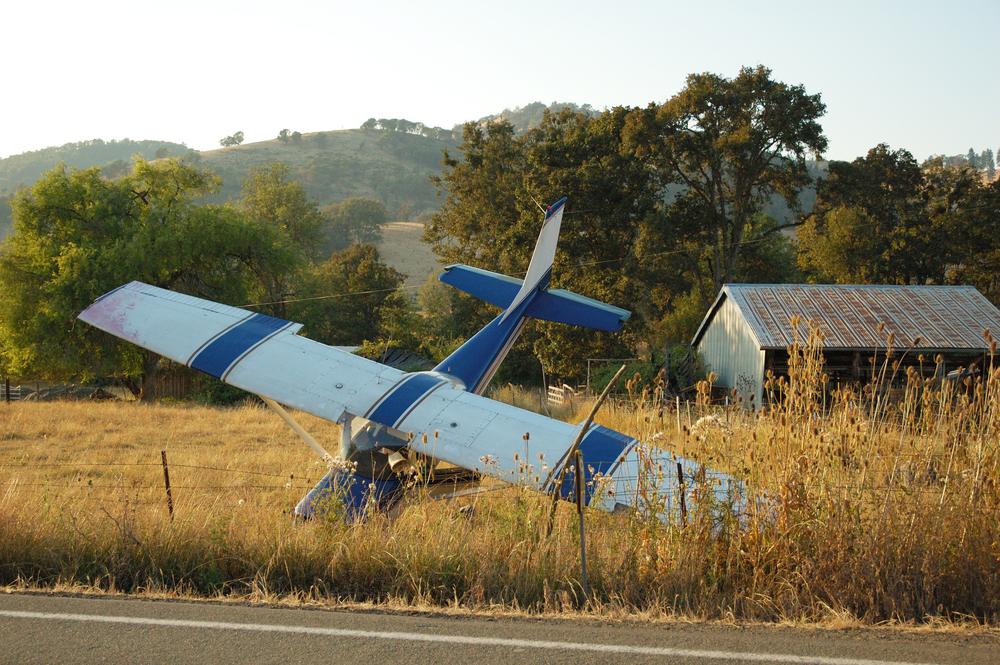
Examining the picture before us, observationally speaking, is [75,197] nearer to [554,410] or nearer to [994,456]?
[554,410]

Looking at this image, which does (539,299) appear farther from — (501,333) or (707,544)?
(707,544)

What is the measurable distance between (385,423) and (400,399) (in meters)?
0.39

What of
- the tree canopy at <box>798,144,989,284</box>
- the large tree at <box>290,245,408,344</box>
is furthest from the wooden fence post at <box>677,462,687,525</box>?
the large tree at <box>290,245,408,344</box>

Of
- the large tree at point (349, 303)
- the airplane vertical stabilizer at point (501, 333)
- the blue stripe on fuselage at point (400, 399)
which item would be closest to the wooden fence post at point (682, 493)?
the blue stripe on fuselage at point (400, 399)

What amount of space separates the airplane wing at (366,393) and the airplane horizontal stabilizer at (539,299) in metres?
5.95

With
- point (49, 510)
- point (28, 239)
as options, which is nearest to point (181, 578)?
point (49, 510)

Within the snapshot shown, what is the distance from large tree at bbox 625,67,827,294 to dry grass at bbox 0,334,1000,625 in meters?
33.8

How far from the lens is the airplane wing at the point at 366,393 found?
7406mm

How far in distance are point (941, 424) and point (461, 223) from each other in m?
45.5

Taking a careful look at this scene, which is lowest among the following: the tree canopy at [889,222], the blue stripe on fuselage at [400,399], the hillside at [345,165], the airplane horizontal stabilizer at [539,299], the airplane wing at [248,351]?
the blue stripe on fuselage at [400,399]

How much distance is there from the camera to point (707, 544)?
5906mm

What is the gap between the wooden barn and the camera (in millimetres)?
24078

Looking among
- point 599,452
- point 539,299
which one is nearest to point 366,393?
point 599,452

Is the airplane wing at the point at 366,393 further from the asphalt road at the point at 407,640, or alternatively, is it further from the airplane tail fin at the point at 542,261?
the airplane tail fin at the point at 542,261
